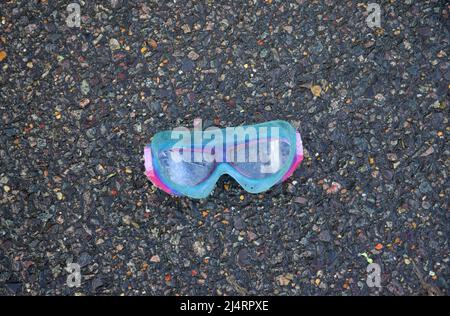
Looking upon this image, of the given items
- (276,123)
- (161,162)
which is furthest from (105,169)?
(276,123)

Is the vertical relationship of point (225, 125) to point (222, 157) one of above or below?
above

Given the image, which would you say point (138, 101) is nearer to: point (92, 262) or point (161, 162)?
point (161, 162)
